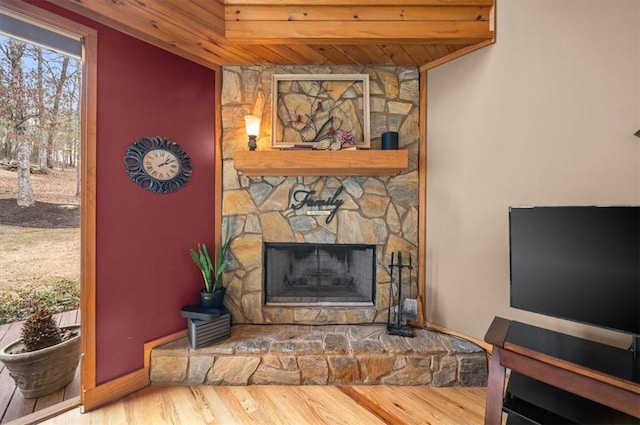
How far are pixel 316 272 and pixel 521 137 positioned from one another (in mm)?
1811

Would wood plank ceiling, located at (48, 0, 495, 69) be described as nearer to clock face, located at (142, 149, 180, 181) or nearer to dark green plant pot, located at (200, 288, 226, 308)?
clock face, located at (142, 149, 180, 181)

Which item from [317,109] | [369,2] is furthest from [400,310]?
[369,2]

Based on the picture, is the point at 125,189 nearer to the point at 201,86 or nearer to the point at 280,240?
the point at 201,86

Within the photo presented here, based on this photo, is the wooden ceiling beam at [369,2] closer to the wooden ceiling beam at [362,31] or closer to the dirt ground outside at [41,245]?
the wooden ceiling beam at [362,31]

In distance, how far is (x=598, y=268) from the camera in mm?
1216

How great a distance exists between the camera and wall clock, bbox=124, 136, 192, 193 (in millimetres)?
1825

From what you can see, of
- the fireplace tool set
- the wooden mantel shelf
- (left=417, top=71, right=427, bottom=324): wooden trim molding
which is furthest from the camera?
(left=417, top=71, right=427, bottom=324): wooden trim molding

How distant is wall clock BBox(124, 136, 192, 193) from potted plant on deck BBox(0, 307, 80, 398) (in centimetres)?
101

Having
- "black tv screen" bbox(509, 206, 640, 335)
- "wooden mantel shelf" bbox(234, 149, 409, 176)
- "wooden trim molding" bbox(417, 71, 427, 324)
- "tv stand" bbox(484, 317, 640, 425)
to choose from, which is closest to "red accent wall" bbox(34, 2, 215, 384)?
"wooden mantel shelf" bbox(234, 149, 409, 176)

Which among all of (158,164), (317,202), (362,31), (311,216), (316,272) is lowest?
(316,272)

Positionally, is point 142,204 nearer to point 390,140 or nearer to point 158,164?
point 158,164

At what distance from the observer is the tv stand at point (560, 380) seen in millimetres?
1053

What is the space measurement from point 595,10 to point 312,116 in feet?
5.99

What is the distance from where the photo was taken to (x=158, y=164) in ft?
6.31
